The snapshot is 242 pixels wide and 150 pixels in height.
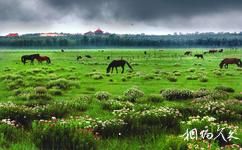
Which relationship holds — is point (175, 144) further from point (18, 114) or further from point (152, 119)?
point (18, 114)

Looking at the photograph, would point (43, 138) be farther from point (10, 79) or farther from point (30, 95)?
point (10, 79)

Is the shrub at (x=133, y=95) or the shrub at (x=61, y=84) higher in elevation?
the shrub at (x=133, y=95)

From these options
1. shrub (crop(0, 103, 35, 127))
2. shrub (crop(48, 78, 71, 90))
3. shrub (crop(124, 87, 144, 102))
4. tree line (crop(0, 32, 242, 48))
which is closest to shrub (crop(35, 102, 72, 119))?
shrub (crop(0, 103, 35, 127))

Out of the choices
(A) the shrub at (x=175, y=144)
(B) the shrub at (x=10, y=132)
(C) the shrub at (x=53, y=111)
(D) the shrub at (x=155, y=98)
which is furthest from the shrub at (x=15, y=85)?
(A) the shrub at (x=175, y=144)

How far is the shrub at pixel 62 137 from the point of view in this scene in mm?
12078

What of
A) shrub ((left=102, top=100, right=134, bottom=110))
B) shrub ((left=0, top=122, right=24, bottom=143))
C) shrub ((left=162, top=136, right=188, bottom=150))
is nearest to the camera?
shrub ((left=162, top=136, right=188, bottom=150))

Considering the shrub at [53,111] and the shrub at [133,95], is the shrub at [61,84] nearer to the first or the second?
the shrub at [133,95]

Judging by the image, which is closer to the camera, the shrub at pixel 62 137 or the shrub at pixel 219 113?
the shrub at pixel 62 137

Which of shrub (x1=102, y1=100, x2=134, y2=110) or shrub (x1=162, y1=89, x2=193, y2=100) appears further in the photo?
shrub (x1=162, y1=89, x2=193, y2=100)

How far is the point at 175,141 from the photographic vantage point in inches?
456

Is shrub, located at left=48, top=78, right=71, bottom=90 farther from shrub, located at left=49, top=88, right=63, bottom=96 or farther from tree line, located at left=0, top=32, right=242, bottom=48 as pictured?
tree line, located at left=0, top=32, right=242, bottom=48

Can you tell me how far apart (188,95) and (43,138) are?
1615cm

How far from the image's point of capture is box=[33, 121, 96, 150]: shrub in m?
12.1

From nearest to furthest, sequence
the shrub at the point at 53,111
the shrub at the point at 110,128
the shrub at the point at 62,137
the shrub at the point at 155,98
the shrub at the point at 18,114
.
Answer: the shrub at the point at 62,137, the shrub at the point at 110,128, the shrub at the point at 18,114, the shrub at the point at 53,111, the shrub at the point at 155,98
